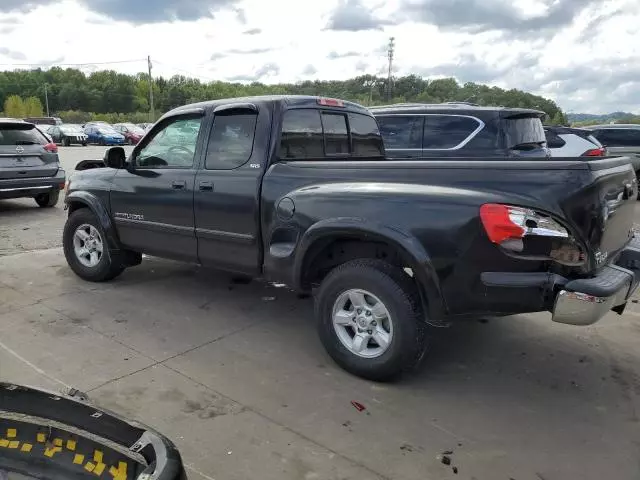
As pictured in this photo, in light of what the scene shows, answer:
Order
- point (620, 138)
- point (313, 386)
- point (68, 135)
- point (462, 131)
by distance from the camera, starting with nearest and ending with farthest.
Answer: point (313, 386) → point (462, 131) → point (620, 138) → point (68, 135)

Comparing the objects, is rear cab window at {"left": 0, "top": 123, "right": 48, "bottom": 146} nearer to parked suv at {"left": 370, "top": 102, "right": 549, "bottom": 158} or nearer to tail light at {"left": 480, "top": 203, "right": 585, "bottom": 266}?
parked suv at {"left": 370, "top": 102, "right": 549, "bottom": 158}

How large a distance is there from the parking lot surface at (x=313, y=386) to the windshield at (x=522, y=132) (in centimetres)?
256

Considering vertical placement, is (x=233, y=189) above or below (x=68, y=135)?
above

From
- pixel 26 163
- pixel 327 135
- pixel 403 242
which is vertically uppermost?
pixel 327 135

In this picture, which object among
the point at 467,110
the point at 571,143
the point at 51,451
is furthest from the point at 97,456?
the point at 571,143

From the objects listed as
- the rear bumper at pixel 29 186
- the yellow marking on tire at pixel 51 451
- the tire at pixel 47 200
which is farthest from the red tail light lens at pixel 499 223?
the tire at pixel 47 200

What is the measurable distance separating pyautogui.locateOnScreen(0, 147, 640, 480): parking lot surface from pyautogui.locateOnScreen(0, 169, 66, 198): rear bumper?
4.70m

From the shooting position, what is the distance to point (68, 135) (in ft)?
115

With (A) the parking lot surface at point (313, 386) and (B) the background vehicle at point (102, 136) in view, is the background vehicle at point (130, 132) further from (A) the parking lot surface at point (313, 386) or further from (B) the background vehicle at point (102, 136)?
(A) the parking lot surface at point (313, 386)

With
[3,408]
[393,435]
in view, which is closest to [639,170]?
[393,435]

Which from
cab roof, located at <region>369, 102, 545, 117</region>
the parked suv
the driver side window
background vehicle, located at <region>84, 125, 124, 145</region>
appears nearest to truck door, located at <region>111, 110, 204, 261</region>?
the driver side window

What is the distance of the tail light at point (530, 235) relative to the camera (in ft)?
9.86

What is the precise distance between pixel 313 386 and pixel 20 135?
28.1ft

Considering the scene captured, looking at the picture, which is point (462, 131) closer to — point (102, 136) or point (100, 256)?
point (100, 256)
